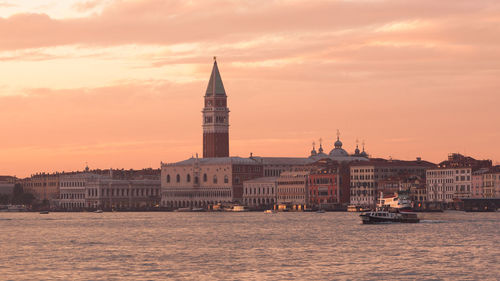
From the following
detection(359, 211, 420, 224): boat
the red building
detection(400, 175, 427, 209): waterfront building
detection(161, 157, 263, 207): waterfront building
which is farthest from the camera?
detection(161, 157, 263, 207): waterfront building

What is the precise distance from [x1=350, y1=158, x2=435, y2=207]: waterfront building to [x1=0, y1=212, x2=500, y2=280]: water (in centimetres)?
8419

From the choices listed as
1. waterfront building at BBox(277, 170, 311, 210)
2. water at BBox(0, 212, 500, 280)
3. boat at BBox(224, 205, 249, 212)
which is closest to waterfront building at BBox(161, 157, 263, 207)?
waterfront building at BBox(277, 170, 311, 210)

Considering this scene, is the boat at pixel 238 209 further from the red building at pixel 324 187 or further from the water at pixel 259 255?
the water at pixel 259 255

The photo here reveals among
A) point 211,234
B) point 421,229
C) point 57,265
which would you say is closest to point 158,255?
point 57,265

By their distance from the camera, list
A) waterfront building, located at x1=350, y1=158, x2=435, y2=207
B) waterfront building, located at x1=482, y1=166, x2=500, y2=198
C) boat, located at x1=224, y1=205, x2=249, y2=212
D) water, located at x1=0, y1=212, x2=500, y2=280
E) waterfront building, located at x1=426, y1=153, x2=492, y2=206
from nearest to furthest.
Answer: water, located at x1=0, y1=212, x2=500, y2=280 → waterfront building, located at x1=482, y1=166, x2=500, y2=198 → waterfront building, located at x1=426, y1=153, x2=492, y2=206 → waterfront building, located at x1=350, y1=158, x2=435, y2=207 → boat, located at x1=224, y1=205, x2=249, y2=212

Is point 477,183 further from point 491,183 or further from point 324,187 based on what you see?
point 324,187

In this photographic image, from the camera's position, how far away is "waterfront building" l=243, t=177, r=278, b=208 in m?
190

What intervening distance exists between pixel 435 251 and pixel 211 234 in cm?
2615

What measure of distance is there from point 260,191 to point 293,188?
7435mm

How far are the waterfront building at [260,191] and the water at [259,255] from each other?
10123 centimetres

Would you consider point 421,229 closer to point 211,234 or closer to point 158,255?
point 211,234

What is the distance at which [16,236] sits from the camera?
85.7 m

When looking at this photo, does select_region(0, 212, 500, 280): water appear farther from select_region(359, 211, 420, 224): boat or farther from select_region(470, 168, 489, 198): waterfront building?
select_region(470, 168, 489, 198): waterfront building

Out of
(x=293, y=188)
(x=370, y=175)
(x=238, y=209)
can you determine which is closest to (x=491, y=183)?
(x=370, y=175)
